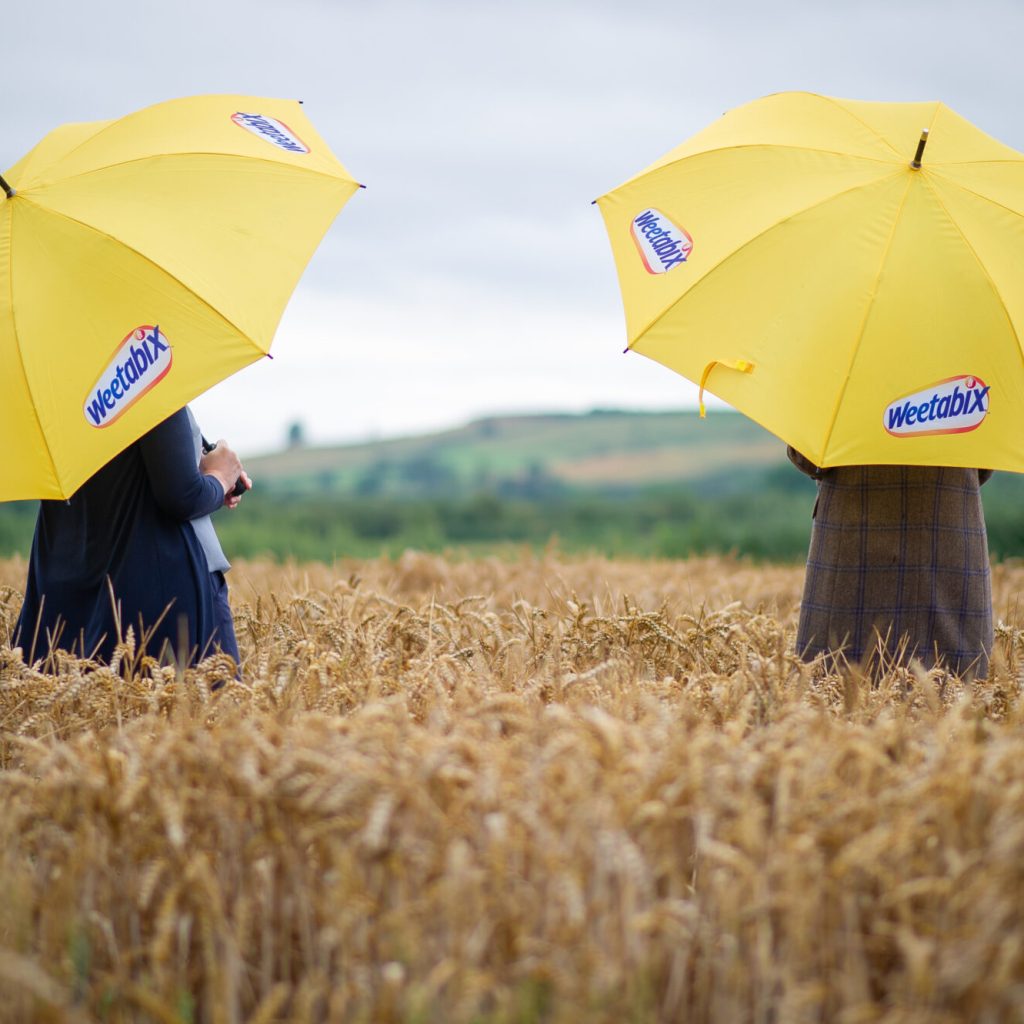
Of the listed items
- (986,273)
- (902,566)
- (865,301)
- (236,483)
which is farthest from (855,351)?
(236,483)

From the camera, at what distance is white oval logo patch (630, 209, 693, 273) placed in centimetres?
372

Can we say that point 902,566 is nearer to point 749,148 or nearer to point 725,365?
point 725,365

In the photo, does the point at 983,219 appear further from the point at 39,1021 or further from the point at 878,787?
the point at 39,1021

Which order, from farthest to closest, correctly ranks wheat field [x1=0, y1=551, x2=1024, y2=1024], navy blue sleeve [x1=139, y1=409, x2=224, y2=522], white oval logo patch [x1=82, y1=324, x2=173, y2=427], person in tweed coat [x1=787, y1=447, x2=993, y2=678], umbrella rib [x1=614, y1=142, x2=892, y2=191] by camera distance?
person in tweed coat [x1=787, y1=447, x2=993, y2=678] < umbrella rib [x1=614, y1=142, x2=892, y2=191] < navy blue sleeve [x1=139, y1=409, x2=224, y2=522] < white oval logo patch [x1=82, y1=324, x2=173, y2=427] < wheat field [x1=0, y1=551, x2=1024, y2=1024]

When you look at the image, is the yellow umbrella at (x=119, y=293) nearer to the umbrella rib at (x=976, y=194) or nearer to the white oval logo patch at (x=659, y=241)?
the white oval logo patch at (x=659, y=241)

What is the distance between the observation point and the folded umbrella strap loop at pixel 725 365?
3.41m

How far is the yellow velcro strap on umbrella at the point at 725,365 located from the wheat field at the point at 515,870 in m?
1.12

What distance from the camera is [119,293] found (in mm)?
3234

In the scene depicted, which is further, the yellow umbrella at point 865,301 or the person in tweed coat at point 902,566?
the person in tweed coat at point 902,566

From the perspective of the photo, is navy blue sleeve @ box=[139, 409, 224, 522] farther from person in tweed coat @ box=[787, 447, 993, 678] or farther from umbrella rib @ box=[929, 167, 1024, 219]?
umbrella rib @ box=[929, 167, 1024, 219]

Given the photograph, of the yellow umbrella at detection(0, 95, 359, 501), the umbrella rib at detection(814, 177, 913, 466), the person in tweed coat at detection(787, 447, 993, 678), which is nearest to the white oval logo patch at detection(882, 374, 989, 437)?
the umbrella rib at detection(814, 177, 913, 466)

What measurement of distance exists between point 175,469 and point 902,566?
7.50 feet

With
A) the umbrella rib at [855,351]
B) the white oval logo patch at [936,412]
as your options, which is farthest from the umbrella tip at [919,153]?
the white oval logo patch at [936,412]

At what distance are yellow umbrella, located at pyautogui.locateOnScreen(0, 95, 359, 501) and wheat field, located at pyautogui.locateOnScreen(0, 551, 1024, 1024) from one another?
90 centimetres
